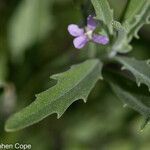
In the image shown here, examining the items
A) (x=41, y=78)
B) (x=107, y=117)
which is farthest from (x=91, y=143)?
(x=41, y=78)

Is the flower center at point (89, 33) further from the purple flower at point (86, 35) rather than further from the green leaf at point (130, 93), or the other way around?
the green leaf at point (130, 93)

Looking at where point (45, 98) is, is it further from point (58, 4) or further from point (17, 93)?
point (58, 4)

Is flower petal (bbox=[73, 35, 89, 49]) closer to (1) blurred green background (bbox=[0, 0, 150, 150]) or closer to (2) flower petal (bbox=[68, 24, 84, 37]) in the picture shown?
(2) flower petal (bbox=[68, 24, 84, 37])

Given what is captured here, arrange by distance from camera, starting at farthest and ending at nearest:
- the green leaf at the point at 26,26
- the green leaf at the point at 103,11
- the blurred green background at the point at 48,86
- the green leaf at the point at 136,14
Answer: the green leaf at the point at 26,26
the blurred green background at the point at 48,86
the green leaf at the point at 136,14
the green leaf at the point at 103,11

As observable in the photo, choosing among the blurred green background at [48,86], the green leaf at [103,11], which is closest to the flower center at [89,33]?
the green leaf at [103,11]

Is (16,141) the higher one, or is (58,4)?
(58,4)

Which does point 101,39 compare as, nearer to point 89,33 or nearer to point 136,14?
point 89,33

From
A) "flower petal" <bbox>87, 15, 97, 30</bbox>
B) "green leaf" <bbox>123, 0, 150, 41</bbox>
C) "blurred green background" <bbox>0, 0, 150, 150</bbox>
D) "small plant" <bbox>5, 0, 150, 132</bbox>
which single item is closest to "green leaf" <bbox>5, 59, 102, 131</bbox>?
"small plant" <bbox>5, 0, 150, 132</bbox>
